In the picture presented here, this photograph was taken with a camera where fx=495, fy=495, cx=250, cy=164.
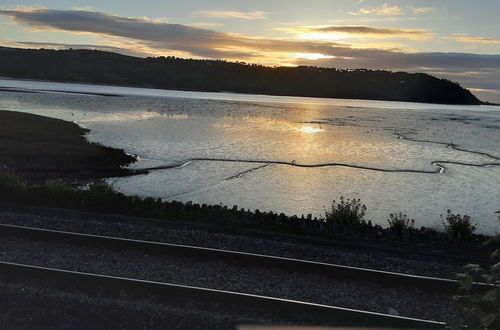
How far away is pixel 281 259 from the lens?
11.1 metres

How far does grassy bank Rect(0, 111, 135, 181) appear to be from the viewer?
83.0ft

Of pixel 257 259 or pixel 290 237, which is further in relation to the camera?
pixel 290 237

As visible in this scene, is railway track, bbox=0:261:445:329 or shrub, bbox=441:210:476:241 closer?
railway track, bbox=0:261:445:329

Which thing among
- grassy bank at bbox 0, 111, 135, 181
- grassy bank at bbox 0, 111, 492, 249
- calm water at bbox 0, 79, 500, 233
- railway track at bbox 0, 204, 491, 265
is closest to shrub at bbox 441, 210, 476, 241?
grassy bank at bbox 0, 111, 492, 249

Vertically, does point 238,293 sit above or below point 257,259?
above

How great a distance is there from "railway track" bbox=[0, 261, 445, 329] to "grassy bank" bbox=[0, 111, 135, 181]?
14401 mm

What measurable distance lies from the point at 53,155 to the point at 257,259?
22.0 metres

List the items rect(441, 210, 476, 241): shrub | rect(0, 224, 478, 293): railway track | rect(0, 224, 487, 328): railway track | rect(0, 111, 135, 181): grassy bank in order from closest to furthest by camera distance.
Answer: rect(0, 224, 487, 328): railway track < rect(0, 224, 478, 293): railway track < rect(441, 210, 476, 241): shrub < rect(0, 111, 135, 181): grassy bank

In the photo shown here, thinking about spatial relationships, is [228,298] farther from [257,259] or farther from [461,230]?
[461,230]

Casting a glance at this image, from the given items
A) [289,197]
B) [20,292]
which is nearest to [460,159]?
[289,197]

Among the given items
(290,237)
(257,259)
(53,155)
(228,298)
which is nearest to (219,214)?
(290,237)

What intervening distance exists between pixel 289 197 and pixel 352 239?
7.97 meters

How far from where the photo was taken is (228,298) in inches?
350

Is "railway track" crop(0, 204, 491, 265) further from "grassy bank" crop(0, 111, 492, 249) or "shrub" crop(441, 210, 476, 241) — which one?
"shrub" crop(441, 210, 476, 241)
